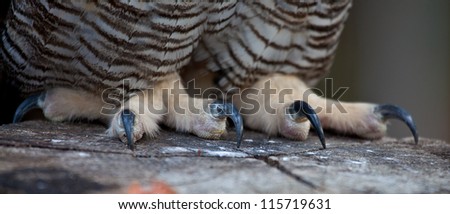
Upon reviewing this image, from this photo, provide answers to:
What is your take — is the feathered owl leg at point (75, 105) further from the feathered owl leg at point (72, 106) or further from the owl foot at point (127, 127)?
the owl foot at point (127, 127)

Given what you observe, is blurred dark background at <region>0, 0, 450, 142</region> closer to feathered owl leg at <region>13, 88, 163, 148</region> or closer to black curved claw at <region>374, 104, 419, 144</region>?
black curved claw at <region>374, 104, 419, 144</region>

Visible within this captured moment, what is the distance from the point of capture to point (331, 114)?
2.03 metres

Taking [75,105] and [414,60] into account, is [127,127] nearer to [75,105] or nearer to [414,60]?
[75,105]

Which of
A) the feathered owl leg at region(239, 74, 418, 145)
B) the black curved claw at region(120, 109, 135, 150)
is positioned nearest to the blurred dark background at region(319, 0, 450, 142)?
the feathered owl leg at region(239, 74, 418, 145)

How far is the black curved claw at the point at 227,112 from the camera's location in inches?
66.9

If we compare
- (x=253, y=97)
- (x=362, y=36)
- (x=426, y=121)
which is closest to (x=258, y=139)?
(x=253, y=97)

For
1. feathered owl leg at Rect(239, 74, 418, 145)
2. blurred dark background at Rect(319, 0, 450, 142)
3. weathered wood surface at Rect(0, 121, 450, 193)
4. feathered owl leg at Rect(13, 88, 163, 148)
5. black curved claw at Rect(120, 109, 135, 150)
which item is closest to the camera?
weathered wood surface at Rect(0, 121, 450, 193)

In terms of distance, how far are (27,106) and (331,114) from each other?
863 millimetres

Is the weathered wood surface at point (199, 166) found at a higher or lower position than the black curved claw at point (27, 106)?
lower

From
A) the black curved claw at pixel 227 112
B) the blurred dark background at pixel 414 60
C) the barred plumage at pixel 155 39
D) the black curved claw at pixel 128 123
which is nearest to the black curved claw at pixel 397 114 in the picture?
the barred plumage at pixel 155 39

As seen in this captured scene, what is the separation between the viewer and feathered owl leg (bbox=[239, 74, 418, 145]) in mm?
1946

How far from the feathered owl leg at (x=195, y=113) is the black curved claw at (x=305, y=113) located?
202 millimetres

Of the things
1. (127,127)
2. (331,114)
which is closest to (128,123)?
(127,127)
